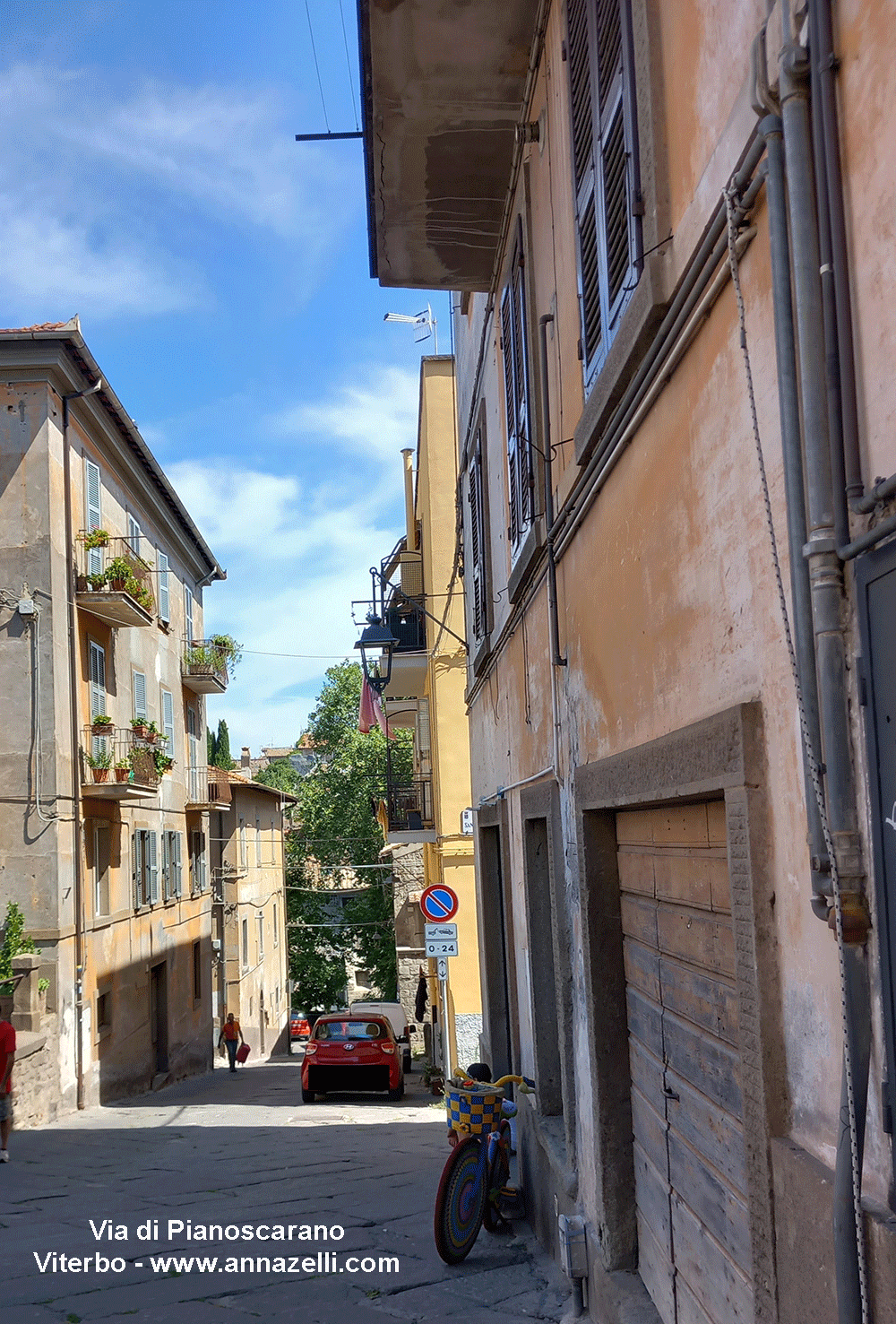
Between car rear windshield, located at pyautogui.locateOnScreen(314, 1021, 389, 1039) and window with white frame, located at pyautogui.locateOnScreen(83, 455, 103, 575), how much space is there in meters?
8.55

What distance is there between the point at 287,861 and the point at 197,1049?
23138 mm

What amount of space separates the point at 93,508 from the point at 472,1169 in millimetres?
15872

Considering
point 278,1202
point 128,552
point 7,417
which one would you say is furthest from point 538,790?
point 128,552

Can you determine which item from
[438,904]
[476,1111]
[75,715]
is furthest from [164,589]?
[476,1111]

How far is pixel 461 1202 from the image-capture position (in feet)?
22.4

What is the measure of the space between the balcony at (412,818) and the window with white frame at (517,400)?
12.8m

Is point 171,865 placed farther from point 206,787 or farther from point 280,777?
point 280,777

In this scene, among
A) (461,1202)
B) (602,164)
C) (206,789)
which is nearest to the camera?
(602,164)

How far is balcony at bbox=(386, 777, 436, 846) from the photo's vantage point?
2056 centimetres

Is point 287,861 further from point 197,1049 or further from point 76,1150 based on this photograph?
point 76,1150

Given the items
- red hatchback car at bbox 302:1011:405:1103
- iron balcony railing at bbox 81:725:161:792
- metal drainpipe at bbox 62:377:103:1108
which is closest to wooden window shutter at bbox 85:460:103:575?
metal drainpipe at bbox 62:377:103:1108

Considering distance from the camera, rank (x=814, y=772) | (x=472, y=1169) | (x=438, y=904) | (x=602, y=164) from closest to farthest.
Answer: (x=814, y=772) → (x=602, y=164) → (x=472, y=1169) → (x=438, y=904)

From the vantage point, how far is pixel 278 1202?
28.7 feet

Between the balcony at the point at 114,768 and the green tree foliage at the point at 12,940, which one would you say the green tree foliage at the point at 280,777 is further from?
the green tree foliage at the point at 12,940
